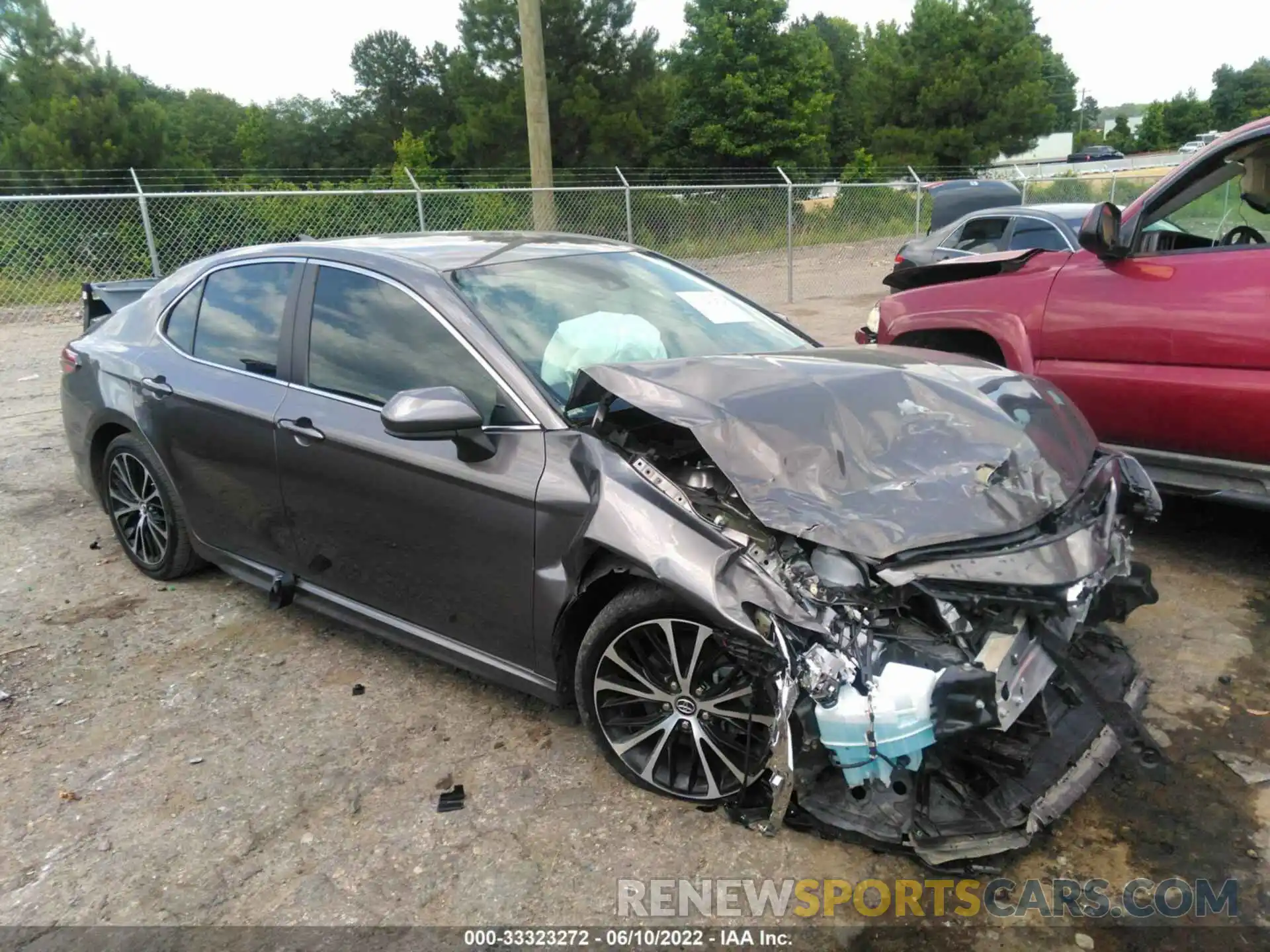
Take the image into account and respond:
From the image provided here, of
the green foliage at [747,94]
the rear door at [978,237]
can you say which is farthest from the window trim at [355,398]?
the green foliage at [747,94]

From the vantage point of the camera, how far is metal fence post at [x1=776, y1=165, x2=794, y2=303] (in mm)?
14641

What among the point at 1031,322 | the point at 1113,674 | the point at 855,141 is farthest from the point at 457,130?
the point at 1113,674

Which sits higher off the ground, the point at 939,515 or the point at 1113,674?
the point at 939,515

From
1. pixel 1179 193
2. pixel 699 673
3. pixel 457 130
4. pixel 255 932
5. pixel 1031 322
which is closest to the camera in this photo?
pixel 255 932

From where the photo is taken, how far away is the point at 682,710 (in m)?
2.74

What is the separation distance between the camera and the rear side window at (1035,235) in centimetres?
944

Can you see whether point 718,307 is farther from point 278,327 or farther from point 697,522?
point 278,327

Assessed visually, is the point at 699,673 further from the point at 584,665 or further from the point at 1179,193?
the point at 1179,193

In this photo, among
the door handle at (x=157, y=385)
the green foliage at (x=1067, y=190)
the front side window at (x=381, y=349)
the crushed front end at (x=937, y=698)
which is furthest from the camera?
the green foliage at (x=1067, y=190)

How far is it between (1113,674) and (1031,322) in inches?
92.9

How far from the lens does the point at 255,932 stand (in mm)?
2393

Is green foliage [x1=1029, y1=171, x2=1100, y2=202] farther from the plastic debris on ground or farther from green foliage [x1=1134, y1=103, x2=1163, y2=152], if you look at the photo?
green foliage [x1=1134, y1=103, x2=1163, y2=152]

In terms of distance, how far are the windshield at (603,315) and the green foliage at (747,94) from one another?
104 ft

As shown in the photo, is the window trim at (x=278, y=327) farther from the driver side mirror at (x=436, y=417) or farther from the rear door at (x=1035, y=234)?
the rear door at (x=1035, y=234)
